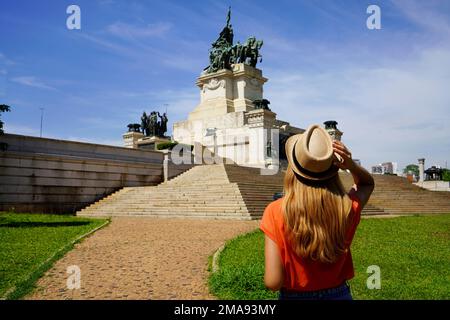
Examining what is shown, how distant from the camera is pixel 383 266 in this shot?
7.79m

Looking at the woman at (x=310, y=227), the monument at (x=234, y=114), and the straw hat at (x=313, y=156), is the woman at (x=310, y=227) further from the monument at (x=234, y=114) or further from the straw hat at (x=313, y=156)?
the monument at (x=234, y=114)

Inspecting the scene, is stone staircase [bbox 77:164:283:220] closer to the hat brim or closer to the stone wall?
the stone wall

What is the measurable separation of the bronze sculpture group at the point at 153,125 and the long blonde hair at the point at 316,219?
42.0 metres

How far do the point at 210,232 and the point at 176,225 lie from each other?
2.56 meters

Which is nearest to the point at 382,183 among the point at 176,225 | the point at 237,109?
the point at 237,109

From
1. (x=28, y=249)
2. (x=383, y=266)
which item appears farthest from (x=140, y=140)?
(x=383, y=266)

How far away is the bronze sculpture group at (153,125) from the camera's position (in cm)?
4359

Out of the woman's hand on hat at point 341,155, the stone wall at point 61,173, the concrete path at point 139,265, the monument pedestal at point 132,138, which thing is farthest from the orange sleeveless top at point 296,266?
the monument pedestal at point 132,138

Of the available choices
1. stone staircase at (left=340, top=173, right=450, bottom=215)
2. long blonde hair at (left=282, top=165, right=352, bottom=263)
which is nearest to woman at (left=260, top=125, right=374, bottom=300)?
long blonde hair at (left=282, top=165, right=352, bottom=263)

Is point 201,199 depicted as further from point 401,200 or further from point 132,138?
point 132,138

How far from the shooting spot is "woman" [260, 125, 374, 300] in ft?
8.23

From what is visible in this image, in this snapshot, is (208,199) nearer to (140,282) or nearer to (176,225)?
(176,225)

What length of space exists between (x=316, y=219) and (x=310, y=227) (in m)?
0.07

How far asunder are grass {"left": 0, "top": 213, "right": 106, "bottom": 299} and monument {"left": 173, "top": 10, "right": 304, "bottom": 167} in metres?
22.6
